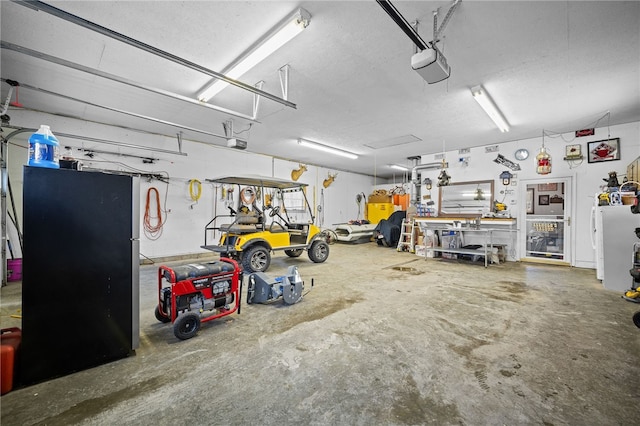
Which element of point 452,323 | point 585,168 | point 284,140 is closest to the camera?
A: point 452,323

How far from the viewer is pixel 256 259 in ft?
15.9

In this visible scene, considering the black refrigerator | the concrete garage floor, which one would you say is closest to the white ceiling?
the black refrigerator

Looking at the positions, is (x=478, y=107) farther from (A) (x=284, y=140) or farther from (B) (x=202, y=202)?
(B) (x=202, y=202)

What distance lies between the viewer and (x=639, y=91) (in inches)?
156

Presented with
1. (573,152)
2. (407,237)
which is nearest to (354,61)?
(573,152)

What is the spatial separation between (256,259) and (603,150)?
8.01 m

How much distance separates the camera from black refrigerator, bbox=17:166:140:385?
1.69 m

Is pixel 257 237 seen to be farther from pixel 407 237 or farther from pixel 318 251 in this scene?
pixel 407 237

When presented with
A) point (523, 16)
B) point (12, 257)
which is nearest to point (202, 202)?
point (12, 257)

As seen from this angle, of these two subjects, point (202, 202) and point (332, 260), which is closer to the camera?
point (332, 260)

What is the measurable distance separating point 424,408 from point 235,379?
4.25 feet

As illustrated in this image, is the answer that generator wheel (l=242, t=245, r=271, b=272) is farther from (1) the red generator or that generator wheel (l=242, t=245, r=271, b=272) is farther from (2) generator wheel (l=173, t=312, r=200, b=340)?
(2) generator wheel (l=173, t=312, r=200, b=340)

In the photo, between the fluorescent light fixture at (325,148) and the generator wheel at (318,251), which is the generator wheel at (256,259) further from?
the fluorescent light fixture at (325,148)

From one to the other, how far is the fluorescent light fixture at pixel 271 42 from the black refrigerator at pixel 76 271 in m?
2.00
